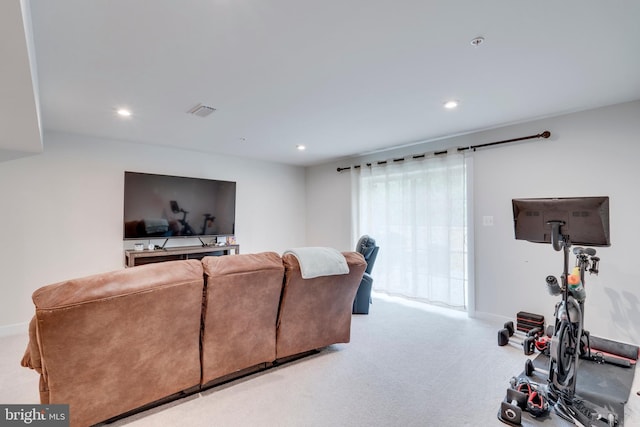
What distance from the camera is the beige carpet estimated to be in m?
1.92

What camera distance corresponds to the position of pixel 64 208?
3799 mm

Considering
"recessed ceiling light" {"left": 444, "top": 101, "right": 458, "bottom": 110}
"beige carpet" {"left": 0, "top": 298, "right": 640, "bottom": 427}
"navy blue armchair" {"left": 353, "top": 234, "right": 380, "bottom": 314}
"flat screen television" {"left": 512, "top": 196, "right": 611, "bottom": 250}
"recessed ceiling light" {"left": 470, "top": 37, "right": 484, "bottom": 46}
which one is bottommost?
"beige carpet" {"left": 0, "top": 298, "right": 640, "bottom": 427}

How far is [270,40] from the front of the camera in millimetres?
1866

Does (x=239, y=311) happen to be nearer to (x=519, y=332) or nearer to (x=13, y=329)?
(x=519, y=332)

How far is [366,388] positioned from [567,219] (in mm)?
1917

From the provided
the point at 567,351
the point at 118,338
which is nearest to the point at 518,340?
the point at 567,351

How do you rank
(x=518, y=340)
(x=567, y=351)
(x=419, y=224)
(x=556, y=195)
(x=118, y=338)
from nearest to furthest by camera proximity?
(x=118, y=338) → (x=567, y=351) → (x=518, y=340) → (x=556, y=195) → (x=419, y=224)

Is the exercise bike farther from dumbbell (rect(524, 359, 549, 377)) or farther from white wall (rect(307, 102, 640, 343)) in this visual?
white wall (rect(307, 102, 640, 343))

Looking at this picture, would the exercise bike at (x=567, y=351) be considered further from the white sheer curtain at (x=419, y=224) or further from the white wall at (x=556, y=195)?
the white sheer curtain at (x=419, y=224)

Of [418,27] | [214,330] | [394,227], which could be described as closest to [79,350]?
[214,330]

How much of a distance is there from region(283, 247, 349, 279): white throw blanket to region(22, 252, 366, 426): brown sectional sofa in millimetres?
65

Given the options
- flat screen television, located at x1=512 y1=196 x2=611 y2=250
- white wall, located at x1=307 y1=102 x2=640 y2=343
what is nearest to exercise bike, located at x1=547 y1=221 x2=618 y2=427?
flat screen television, located at x1=512 y1=196 x2=611 y2=250

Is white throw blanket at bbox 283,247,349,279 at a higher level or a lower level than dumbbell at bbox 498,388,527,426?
higher

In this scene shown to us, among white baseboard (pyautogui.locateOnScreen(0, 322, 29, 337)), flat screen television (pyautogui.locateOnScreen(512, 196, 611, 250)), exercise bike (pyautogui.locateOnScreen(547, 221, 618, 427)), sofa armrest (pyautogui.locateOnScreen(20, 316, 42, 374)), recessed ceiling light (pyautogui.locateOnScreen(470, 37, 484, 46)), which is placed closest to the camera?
sofa armrest (pyautogui.locateOnScreen(20, 316, 42, 374))
